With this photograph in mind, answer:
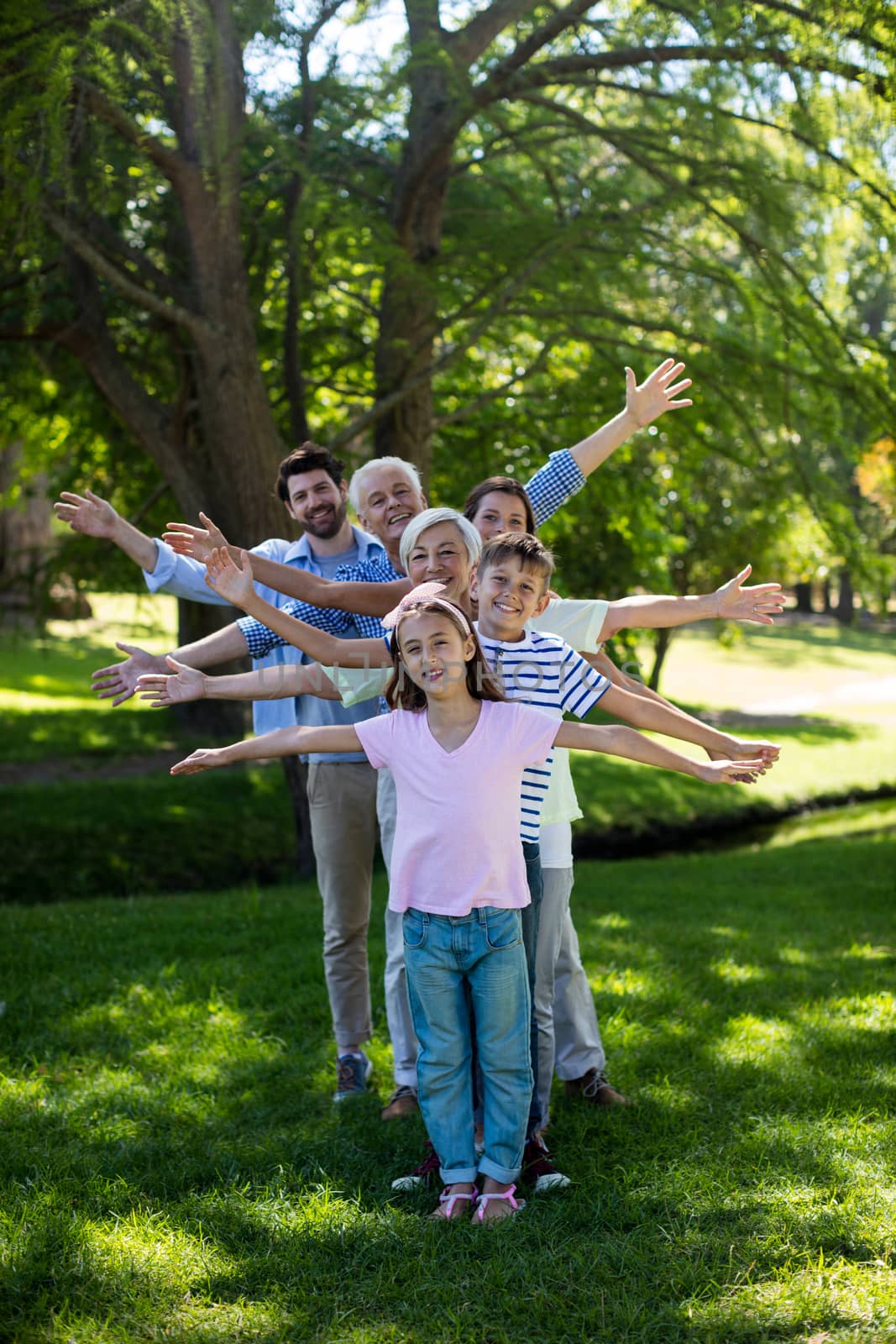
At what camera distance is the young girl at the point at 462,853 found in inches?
114

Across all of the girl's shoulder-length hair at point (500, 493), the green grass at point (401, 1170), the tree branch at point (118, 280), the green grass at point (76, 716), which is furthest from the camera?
the green grass at point (76, 716)

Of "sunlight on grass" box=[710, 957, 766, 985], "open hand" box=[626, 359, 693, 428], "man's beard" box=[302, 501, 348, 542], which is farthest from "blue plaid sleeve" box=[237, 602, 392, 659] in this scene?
"sunlight on grass" box=[710, 957, 766, 985]

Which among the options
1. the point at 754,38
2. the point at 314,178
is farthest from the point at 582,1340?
the point at 754,38

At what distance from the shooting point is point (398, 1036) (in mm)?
3697

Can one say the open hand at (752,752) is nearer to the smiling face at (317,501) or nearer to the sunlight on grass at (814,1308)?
the sunlight on grass at (814,1308)

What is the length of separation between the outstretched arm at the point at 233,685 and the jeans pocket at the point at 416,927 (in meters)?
0.73

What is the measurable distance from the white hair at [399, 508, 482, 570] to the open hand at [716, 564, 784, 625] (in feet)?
2.31

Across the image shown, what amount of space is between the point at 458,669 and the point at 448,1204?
1355 millimetres

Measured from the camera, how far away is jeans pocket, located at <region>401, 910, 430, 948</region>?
2.94 meters

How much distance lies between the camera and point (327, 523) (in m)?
3.91

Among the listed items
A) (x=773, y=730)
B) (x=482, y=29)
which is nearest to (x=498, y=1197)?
(x=482, y=29)

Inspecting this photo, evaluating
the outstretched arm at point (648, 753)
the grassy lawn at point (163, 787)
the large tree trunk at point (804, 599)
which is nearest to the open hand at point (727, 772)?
the outstretched arm at point (648, 753)

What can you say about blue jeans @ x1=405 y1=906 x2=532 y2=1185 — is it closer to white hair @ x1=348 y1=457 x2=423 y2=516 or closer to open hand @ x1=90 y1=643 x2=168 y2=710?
open hand @ x1=90 y1=643 x2=168 y2=710

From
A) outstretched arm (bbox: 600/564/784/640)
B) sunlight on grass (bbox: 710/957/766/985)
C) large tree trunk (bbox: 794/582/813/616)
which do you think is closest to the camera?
outstretched arm (bbox: 600/564/784/640)
